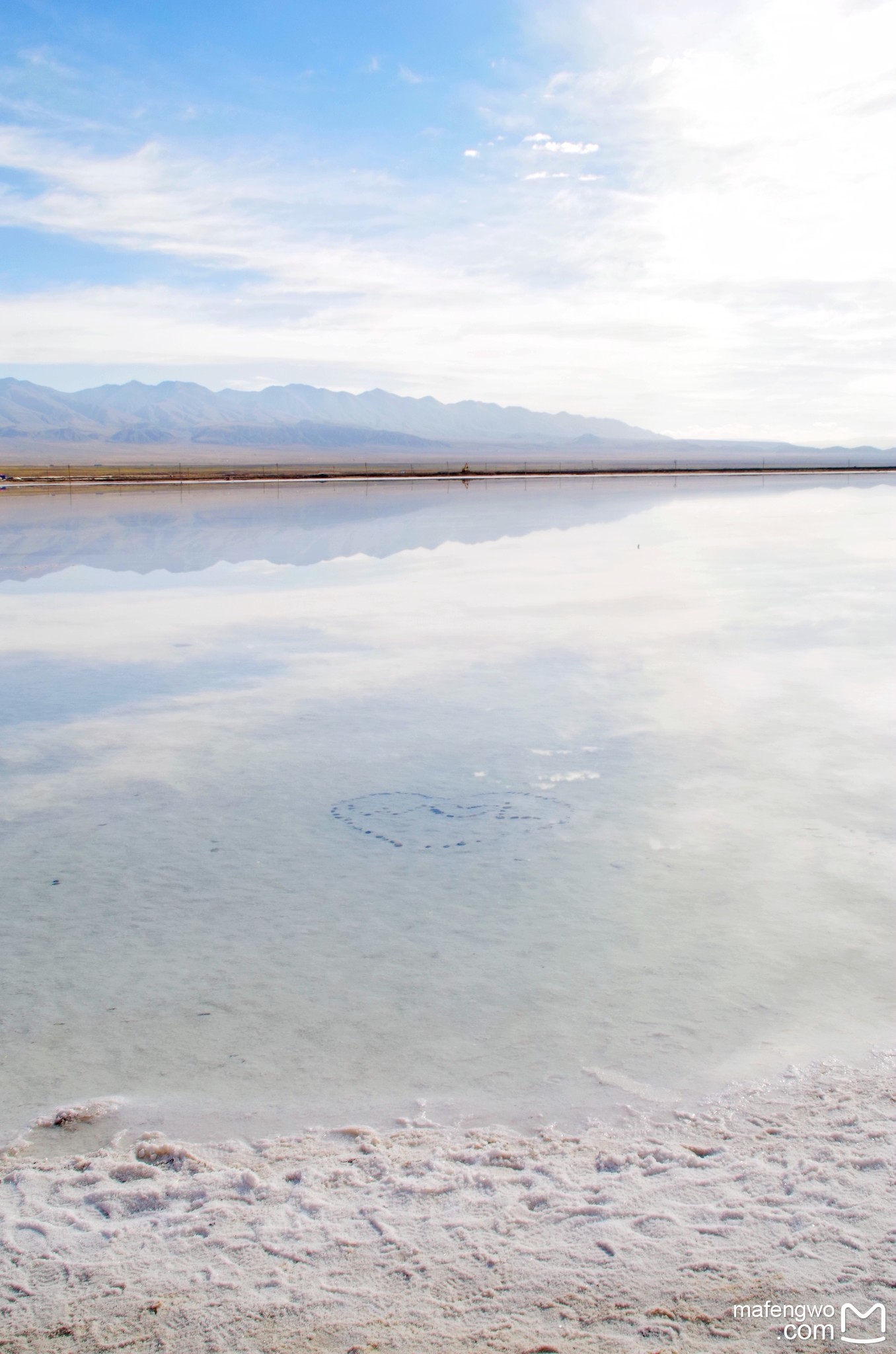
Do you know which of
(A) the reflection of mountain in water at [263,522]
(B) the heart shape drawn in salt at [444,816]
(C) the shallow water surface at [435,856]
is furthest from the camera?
(A) the reflection of mountain in water at [263,522]

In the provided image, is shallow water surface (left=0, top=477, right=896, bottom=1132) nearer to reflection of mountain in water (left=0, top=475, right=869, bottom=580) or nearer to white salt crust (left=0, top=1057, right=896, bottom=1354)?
white salt crust (left=0, top=1057, right=896, bottom=1354)

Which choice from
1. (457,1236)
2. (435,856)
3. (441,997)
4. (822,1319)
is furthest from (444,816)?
(822,1319)

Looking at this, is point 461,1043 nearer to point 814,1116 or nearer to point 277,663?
point 814,1116

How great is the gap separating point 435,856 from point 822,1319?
282 cm

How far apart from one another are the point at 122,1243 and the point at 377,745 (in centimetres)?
411

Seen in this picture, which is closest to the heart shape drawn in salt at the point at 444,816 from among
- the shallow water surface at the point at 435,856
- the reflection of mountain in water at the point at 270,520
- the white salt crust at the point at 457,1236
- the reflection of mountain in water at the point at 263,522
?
the shallow water surface at the point at 435,856

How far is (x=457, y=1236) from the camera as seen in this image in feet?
8.60

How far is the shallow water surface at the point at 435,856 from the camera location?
3404 mm

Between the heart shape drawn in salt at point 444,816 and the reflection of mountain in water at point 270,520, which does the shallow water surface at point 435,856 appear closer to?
the heart shape drawn in salt at point 444,816

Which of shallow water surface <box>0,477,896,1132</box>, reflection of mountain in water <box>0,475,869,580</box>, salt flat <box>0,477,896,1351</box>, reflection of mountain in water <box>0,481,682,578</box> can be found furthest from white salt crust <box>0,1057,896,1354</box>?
reflection of mountain in water <box>0,481,682,578</box>

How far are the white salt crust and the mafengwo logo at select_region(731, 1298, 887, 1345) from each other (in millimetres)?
22

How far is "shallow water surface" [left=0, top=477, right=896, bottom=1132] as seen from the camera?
3.40 meters

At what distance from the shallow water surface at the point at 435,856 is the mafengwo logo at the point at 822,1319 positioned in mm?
801

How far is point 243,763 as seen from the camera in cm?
633
